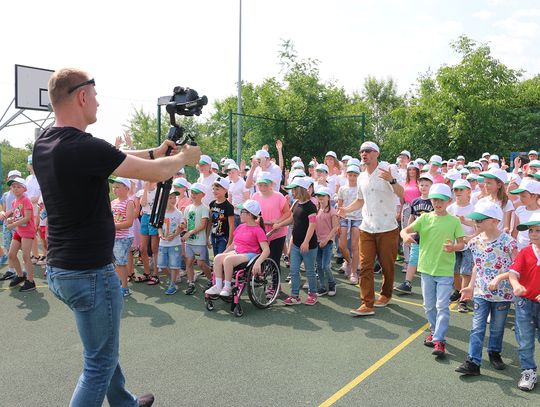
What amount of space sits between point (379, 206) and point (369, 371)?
230 cm

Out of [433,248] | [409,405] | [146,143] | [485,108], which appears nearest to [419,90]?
[485,108]

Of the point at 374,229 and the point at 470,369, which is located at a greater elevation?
the point at 374,229

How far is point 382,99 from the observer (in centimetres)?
5316

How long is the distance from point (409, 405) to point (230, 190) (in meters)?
5.67

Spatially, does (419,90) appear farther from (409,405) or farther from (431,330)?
(409,405)

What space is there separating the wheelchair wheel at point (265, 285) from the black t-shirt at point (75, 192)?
11.8 feet

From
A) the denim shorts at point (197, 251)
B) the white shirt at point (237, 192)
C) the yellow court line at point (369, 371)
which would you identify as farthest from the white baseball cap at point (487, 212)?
the white shirt at point (237, 192)

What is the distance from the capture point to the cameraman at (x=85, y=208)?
2393mm

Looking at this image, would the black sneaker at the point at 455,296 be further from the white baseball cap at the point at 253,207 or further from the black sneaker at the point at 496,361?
the white baseball cap at the point at 253,207

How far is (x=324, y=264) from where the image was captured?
694 centimetres

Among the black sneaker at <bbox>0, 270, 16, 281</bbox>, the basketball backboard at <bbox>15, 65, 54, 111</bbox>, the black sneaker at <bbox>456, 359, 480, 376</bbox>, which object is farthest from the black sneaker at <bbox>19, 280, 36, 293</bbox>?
the basketball backboard at <bbox>15, 65, 54, 111</bbox>

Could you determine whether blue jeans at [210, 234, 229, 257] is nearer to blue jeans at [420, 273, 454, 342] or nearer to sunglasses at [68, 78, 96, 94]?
blue jeans at [420, 273, 454, 342]

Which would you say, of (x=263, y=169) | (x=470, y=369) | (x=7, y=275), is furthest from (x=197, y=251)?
(x=470, y=369)

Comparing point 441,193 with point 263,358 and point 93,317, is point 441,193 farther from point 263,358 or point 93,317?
point 93,317
